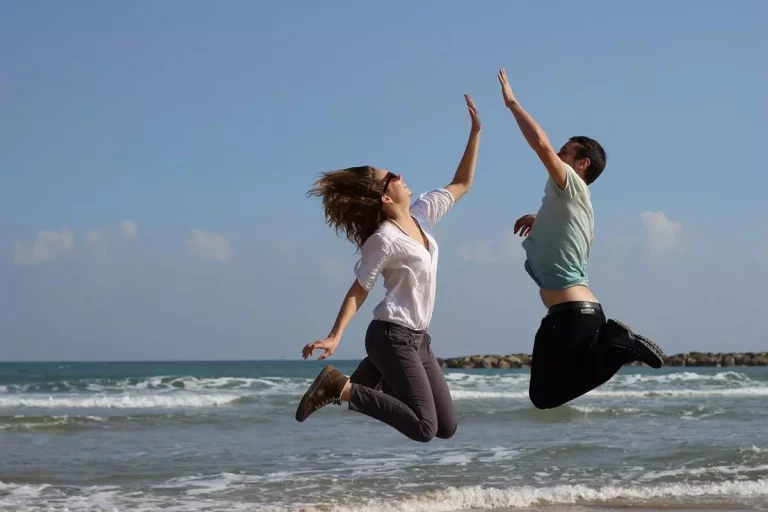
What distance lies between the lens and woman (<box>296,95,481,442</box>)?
203 inches

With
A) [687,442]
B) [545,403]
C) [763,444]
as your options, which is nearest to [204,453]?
[687,442]

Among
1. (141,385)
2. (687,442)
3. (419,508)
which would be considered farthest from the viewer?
(141,385)

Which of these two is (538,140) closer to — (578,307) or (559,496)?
(578,307)

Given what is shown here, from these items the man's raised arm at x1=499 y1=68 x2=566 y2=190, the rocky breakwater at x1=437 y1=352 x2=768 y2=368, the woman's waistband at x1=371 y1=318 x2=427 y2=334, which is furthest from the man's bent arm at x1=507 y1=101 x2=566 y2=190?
the rocky breakwater at x1=437 y1=352 x2=768 y2=368

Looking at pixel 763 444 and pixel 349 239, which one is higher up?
pixel 349 239

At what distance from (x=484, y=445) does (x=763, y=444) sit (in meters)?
4.02

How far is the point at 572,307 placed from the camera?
5.14 metres

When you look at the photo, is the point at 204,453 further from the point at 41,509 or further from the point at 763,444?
the point at 763,444

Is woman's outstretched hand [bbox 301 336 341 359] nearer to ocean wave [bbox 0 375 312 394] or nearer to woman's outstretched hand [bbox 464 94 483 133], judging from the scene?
woman's outstretched hand [bbox 464 94 483 133]

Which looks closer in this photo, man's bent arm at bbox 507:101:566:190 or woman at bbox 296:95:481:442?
man's bent arm at bbox 507:101:566:190

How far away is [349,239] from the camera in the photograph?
217 inches

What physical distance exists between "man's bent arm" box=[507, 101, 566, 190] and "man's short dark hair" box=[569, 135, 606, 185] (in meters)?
0.33

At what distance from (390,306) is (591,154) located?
1411 millimetres

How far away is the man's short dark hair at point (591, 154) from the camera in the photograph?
5.23m
